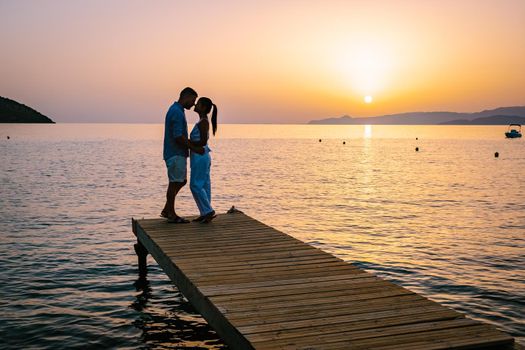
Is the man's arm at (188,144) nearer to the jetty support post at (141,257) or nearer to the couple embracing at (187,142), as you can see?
the couple embracing at (187,142)

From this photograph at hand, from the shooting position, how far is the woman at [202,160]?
10.6 meters

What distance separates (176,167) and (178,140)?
0.61m

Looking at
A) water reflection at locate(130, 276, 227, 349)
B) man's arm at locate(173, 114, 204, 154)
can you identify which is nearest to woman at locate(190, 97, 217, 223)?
man's arm at locate(173, 114, 204, 154)

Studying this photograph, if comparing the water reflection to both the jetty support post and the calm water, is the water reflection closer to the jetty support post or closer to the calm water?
the calm water

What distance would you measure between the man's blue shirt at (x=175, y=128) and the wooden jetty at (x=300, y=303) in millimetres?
1920

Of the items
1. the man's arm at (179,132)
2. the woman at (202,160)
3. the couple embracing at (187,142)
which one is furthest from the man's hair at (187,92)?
the man's arm at (179,132)

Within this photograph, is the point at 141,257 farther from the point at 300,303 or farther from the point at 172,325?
the point at 300,303

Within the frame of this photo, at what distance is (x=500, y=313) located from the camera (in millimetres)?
10852

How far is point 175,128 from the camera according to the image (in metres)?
10.6

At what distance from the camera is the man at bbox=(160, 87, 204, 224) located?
34.8 feet

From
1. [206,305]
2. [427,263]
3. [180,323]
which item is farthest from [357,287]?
[427,263]

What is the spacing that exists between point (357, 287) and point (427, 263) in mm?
8584

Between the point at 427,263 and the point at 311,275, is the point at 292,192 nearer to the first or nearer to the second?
the point at 427,263

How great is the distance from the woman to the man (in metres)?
0.16
